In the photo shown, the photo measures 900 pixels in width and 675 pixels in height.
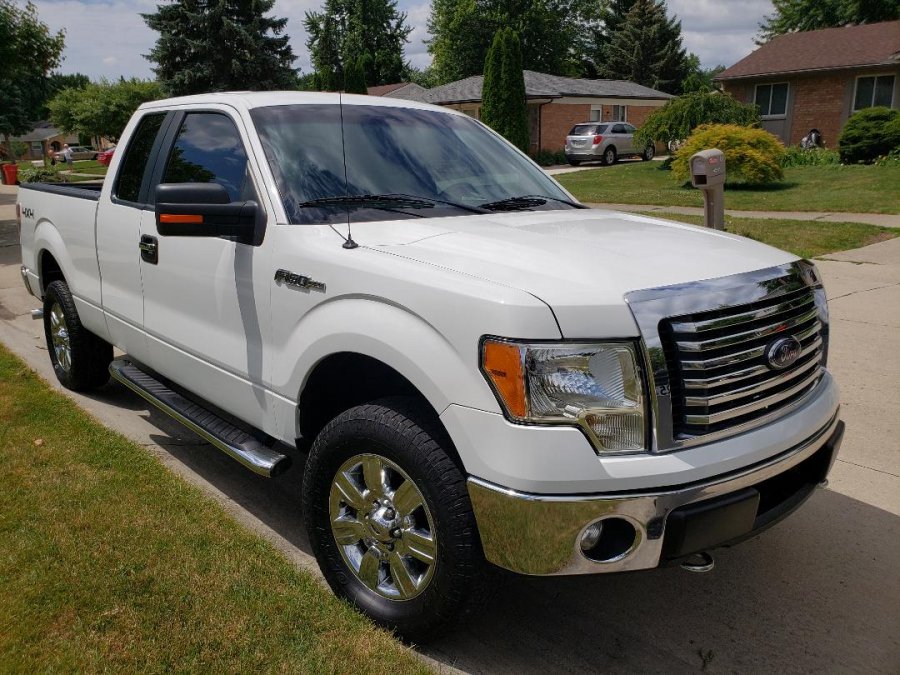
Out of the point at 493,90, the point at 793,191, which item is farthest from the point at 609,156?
the point at 793,191

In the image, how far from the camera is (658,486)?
2.28 meters

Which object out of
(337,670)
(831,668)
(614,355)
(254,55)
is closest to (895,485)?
(831,668)

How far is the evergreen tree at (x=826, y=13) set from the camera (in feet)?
150

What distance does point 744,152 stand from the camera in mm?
18047

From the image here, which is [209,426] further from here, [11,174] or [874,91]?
[874,91]

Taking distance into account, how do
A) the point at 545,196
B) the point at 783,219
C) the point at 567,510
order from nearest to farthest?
the point at 567,510 → the point at 545,196 → the point at 783,219

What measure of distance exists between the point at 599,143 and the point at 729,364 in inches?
1181

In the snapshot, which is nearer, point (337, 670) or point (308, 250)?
point (337, 670)

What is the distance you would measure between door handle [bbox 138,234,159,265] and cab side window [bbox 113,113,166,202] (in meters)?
0.38

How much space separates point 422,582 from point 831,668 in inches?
57.6

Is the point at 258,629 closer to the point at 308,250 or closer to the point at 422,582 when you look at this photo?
the point at 422,582

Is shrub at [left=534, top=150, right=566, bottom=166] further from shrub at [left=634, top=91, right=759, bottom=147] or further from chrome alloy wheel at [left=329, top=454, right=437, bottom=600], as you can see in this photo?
chrome alloy wheel at [left=329, top=454, right=437, bottom=600]

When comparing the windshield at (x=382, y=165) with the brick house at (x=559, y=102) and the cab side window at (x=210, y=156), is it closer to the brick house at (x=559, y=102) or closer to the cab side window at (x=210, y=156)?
the cab side window at (x=210, y=156)

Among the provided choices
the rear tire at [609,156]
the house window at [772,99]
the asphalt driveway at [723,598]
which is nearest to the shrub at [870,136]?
the rear tire at [609,156]
